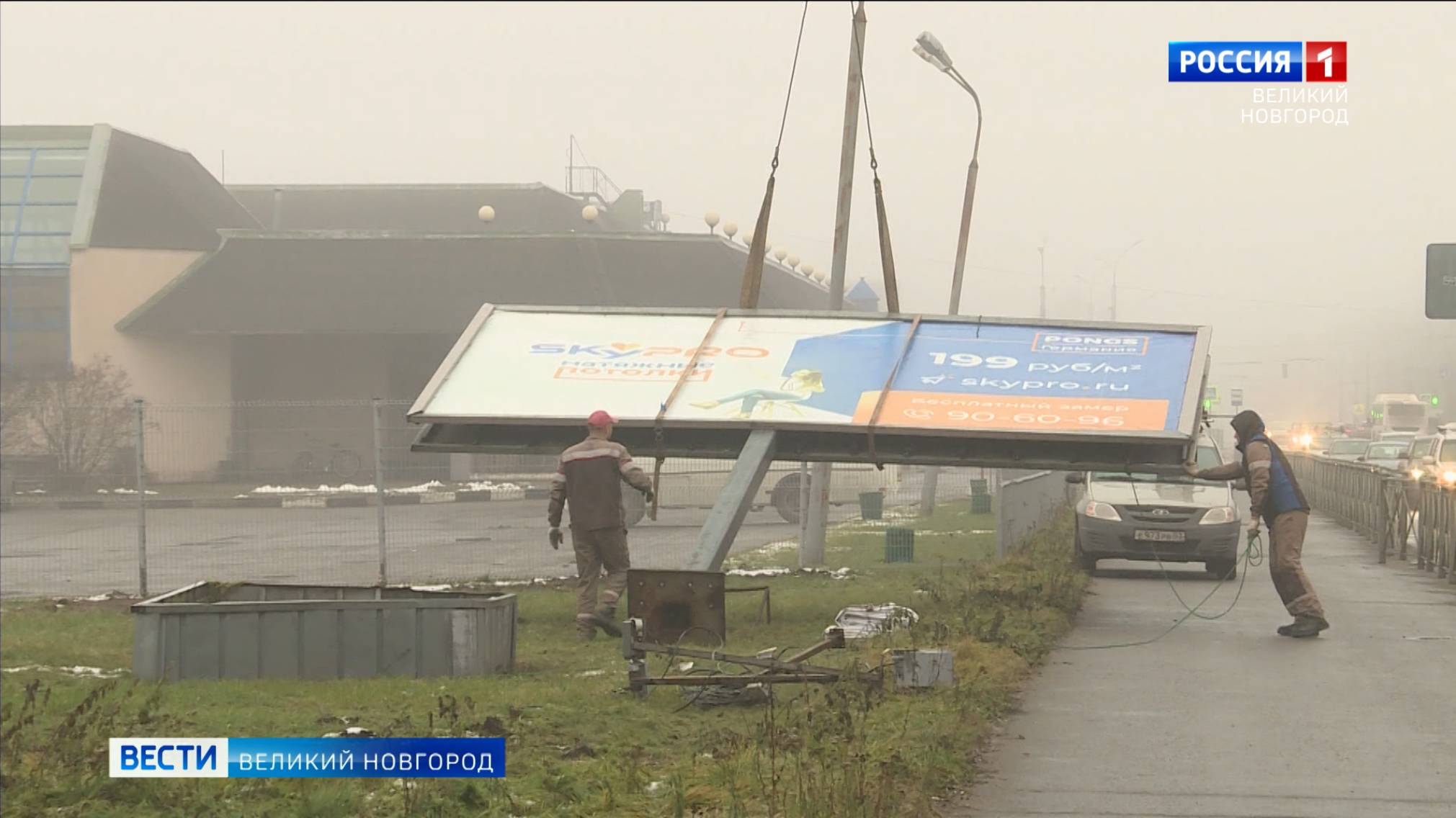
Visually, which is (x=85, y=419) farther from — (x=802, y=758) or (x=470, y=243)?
(x=802, y=758)

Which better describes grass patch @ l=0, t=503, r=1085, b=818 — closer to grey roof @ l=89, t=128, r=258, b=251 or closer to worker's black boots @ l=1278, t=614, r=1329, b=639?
worker's black boots @ l=1278, t=614, r=1329, b=639

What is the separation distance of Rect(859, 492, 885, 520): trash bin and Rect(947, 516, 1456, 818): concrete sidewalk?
972 cm

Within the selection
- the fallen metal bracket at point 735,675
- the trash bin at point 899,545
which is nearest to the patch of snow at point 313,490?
the trash bin at point 899,545

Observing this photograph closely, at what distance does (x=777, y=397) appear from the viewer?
50.9ft

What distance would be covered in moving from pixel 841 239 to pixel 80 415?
16494mm

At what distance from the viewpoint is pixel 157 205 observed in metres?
54.2

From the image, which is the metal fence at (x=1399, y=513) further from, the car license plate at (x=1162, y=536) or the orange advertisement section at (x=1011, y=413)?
the orange advertisement section at (x=1011, y=413)

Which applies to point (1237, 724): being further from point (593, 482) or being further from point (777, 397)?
point (777, 397)

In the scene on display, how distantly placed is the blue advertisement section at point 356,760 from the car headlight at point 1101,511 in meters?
14.0

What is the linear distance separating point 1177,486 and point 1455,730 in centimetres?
1227

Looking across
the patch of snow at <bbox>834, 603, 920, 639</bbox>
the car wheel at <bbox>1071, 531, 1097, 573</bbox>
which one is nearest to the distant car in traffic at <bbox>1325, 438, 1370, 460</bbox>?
the car wheel at <bbox>1071, 531, 1097, 573</bbox>

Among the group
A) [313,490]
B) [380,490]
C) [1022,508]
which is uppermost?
[380,490]

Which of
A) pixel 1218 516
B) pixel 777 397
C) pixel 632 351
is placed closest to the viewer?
pixel 777 397

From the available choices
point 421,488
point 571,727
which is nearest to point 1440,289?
point 571,727
